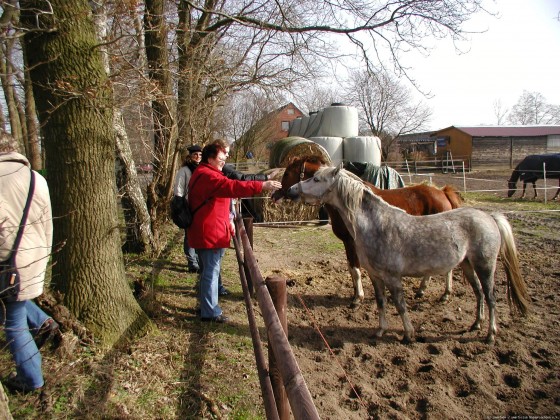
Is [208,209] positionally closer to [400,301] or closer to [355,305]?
[400,301]

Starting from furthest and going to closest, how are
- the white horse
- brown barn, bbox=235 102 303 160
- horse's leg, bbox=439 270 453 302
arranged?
brown barn, bbox=235 102 303 160, horse's leg, bbox=439 270 453 302, the white horse

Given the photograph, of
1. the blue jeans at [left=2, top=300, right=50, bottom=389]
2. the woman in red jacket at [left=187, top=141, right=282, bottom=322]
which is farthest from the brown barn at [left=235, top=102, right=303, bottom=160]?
the blue jeans at [left=2, top=300, right=50, bottom=389]

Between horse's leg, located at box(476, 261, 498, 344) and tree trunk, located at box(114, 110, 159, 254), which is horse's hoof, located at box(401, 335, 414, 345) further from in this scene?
→ tree trunk, located at box(114, 110, 159, 254)

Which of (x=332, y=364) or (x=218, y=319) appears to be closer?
(x=332, y=364)

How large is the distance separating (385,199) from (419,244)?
1551mm

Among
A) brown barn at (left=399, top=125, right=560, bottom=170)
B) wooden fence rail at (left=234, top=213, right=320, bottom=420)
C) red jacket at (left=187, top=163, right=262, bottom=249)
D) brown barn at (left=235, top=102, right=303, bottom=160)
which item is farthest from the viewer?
brown barn at (left=399, top=125, right=560, bottom=170)

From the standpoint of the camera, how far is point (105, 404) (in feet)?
8.28

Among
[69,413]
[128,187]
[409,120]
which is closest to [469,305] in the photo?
[69,413]

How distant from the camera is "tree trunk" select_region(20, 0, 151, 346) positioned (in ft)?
9.22

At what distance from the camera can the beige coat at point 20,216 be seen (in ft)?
7.35

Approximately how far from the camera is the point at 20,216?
2303 mm

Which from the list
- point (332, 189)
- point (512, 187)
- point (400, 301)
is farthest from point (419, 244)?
point (512, 187)

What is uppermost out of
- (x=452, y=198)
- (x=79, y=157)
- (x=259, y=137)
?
(x=259, y=137)

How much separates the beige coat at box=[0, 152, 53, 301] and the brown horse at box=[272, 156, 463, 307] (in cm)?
291
